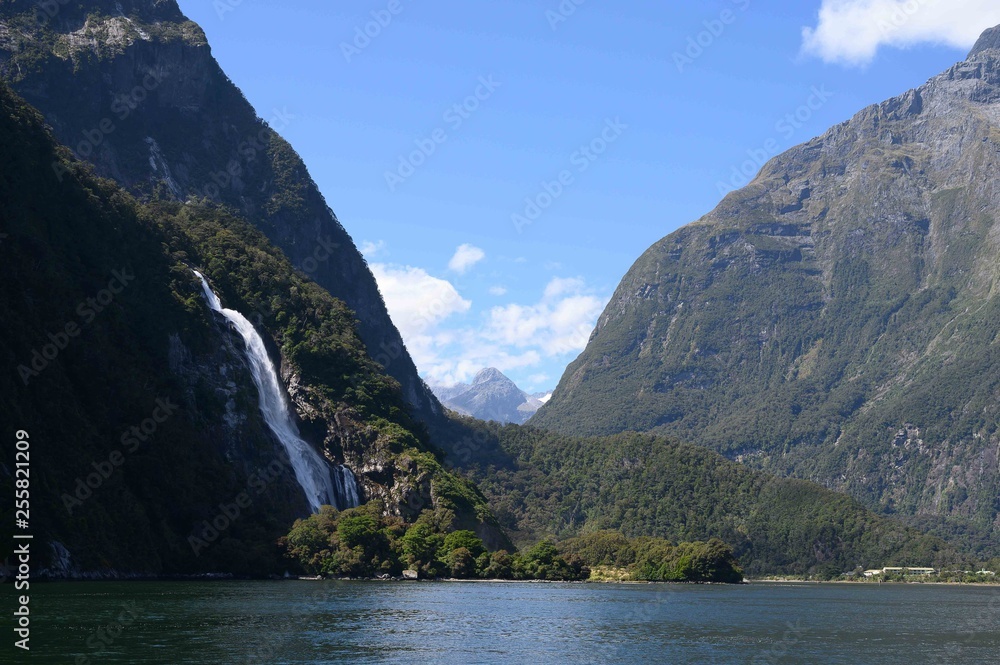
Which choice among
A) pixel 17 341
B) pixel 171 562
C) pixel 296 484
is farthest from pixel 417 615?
pixel 296 484

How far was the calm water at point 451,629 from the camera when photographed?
7012 centimetres

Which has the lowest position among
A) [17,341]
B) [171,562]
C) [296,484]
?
[171,562]

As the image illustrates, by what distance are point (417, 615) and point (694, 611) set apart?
119 feet

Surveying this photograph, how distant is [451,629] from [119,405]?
77597 mm

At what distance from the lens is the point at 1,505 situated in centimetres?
10125

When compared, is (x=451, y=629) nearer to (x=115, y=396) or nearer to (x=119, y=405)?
(x=119, y=405)

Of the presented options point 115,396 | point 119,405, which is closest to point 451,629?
point 119,405

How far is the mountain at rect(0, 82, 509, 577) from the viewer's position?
126 meters

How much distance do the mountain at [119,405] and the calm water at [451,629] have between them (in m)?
12.0

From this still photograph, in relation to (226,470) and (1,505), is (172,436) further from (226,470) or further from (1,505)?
(1,505)

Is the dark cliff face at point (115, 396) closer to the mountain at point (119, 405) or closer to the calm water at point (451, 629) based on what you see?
the mountain at point (119, 405)

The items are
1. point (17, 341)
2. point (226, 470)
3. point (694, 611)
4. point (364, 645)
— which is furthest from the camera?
point (226, 470)

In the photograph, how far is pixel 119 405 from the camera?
149125 millimetres

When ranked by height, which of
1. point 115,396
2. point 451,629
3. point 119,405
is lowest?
point 451,629
